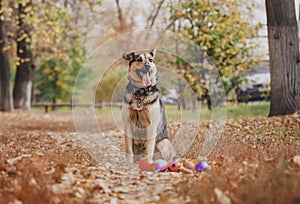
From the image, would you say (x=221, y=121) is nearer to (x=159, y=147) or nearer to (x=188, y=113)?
(x=188, y=113)

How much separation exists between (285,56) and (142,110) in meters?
5.51

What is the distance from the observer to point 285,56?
33.9ft

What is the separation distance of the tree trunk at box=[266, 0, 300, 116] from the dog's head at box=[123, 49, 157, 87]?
524cm

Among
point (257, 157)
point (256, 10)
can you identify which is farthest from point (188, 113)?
point (256, 10)

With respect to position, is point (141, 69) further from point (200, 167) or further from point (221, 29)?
point (221, 29)

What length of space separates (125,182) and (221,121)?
453 cm

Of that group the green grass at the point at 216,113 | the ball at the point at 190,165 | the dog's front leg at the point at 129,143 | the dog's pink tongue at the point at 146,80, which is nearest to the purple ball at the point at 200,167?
the ball at the point at 190,165

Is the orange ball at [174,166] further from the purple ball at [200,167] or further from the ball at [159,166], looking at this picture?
the purple ball at [200,167]

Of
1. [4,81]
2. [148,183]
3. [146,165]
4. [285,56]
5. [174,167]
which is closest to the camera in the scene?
[148,183]

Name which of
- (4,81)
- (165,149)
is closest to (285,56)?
(165,149)

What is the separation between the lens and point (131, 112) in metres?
6.25

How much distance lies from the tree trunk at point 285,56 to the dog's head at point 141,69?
5.24 meters

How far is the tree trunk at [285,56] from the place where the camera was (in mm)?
10250

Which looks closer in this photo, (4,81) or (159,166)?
(159,166)
